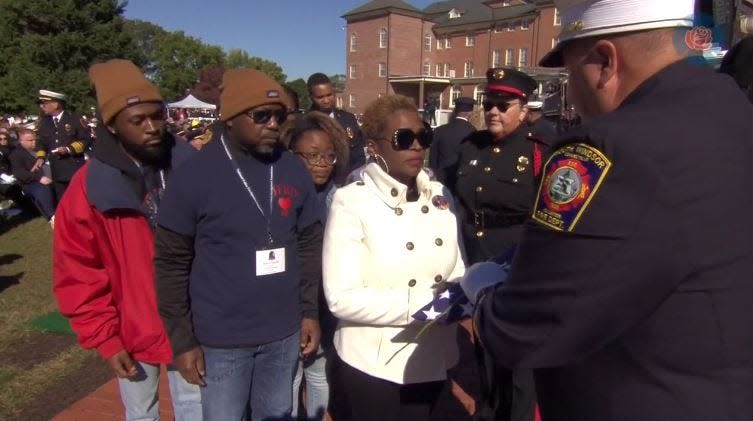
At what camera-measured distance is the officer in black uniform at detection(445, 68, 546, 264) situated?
12.1 ft

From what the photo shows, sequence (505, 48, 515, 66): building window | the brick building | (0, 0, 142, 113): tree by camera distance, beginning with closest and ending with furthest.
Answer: (0, 0, 142, 113): tree < the brick building < (505, 48, 515, 66): building window

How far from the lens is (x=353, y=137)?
6145 millimetres

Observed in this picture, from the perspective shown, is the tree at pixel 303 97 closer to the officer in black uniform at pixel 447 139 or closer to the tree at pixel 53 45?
the officer in black uniform at pixel 447 139

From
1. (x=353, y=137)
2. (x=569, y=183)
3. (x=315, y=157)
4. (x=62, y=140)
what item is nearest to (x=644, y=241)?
(x=569, y=183)

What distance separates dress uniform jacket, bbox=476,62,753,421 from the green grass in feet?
13.7

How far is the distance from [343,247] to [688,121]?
141 centimetres

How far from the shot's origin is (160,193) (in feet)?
8.49

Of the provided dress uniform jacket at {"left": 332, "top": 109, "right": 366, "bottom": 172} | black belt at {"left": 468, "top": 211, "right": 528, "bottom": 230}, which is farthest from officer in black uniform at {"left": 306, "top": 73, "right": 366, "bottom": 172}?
black belt at {"left": 468, "top": 211, "right": 528, "bottom": 230}

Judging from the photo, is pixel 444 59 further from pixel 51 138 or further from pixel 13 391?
pixel 13 391

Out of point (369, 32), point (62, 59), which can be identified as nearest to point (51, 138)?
point (62, 59)

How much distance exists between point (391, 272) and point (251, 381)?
2.99 ft

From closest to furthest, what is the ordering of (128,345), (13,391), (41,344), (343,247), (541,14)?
(343,247)
(128,345)
(13,391)
(41,344)
(541,14)

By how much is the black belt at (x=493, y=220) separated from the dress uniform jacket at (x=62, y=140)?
7.03m

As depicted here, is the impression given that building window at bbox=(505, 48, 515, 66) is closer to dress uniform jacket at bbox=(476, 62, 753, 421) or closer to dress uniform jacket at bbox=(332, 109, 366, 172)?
dress uniform jacket at bbox=(332, 109, 366, 172)
